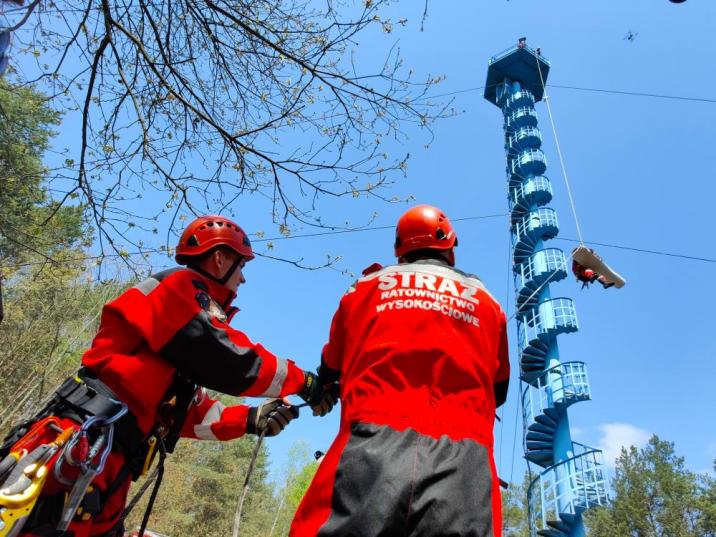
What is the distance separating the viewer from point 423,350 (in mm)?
1901

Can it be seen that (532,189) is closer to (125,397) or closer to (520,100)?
(520,100)

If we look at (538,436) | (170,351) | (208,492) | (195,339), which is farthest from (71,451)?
(208,492)

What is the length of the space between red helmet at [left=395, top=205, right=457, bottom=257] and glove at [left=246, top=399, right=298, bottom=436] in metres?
1.32

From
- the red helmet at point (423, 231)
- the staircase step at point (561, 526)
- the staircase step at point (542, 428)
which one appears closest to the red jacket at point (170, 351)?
the red helmet at point (423, 231)

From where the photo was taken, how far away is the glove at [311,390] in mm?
2852

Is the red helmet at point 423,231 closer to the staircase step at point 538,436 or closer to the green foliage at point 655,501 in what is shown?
the staircase step at point 538,436

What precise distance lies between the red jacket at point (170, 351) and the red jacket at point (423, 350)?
59 cm

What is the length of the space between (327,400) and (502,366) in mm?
1061

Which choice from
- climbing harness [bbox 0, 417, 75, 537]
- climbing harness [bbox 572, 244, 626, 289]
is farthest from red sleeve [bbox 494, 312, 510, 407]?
climbing harness [bbox 572, 244, 626, 289]

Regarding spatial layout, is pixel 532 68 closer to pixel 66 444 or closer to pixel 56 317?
pixel 56 317

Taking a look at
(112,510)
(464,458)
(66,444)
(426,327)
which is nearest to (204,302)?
(66,444)

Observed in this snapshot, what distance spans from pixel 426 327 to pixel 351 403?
42cm

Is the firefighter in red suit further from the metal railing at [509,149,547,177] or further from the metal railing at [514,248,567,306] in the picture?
the metal railing at [509,149,547,177]

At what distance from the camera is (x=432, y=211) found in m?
2.71
